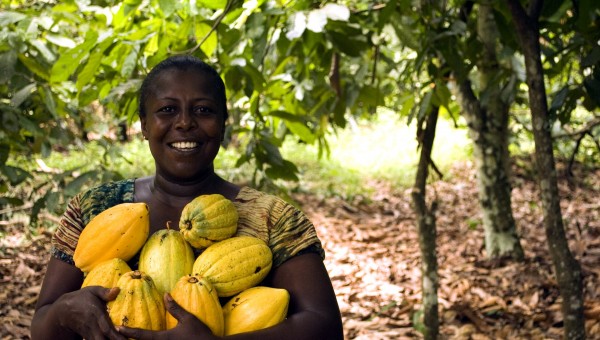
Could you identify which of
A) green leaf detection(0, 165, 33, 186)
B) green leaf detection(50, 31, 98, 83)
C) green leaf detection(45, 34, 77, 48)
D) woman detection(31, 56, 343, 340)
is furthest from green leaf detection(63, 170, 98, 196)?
woman detection(31, 56, 343, 340)

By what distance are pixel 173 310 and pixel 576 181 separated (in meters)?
6.42

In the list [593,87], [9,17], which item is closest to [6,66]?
[9,17]

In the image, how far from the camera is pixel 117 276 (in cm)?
128

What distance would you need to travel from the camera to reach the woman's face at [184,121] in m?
1.49

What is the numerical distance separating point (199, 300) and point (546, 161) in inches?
51.6

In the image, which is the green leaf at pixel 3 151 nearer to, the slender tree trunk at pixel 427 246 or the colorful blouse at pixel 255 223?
the colorful blouse at pixel 255 223

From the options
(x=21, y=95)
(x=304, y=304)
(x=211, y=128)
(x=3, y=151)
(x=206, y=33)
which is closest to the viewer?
(x=304, y=304)

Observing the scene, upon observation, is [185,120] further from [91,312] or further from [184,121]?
[91,312]

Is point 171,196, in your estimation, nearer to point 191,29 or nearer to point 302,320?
point 302,320

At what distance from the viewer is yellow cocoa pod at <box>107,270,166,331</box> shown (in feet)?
3.91

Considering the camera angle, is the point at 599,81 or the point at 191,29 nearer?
the point at 599,81

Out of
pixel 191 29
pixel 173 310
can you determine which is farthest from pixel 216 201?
pixel 191 29

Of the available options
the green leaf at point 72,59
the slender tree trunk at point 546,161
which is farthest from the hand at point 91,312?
the slender tree trunk at point 546,161

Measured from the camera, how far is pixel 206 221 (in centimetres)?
134
